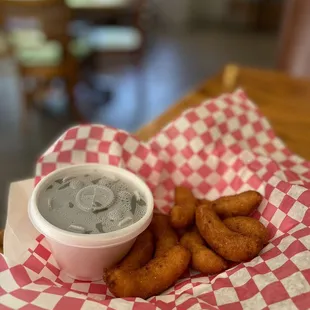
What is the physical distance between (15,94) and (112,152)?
2.72 metres

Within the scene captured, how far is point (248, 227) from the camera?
0.82 metres

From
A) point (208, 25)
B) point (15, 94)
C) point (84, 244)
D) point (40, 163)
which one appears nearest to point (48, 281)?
Result: point (84, 244)

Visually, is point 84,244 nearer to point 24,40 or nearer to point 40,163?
point 40,163

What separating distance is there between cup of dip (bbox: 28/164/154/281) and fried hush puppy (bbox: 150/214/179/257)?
0.22 feet

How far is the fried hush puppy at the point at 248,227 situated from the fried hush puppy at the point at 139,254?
146mm

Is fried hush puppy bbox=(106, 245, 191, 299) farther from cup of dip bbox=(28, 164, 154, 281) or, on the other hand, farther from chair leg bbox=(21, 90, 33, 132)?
chair leg bbox=(21, 90, 33, 132)

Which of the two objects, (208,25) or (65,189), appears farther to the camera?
(208,25)

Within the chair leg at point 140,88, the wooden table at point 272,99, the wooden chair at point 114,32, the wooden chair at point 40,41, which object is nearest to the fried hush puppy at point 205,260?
the wooden table at point 272,99

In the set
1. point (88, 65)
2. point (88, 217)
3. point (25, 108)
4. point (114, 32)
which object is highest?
point (88, 217)

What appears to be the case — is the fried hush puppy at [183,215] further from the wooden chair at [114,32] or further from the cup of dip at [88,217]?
the wooden chair at [114,32]

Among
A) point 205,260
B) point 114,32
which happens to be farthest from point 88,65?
point 205,260

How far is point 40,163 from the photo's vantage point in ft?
3.01

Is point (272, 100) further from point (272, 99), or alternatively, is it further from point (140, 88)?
point (140, 88)

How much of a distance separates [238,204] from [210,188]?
0.51 ft
